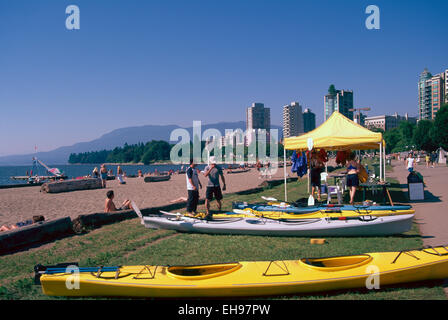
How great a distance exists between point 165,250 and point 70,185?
14.8m

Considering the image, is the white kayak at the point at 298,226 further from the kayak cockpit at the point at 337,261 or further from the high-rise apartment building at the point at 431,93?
the high-rise apartment building at the point at 431,93

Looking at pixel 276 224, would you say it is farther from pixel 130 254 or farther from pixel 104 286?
pixel 104 286

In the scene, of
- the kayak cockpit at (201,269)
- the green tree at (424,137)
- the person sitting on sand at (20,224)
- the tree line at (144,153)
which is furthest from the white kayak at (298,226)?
the tree line at (144,153)

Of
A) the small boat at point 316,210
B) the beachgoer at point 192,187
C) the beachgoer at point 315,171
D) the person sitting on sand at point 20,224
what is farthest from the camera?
the beachgoer at point 315,171

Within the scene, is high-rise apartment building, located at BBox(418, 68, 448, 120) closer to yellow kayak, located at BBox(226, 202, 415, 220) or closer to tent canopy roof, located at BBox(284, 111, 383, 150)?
tent canopy roof, located at BBox(284, 111, 383, 150)

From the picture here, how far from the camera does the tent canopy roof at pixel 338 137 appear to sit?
1062 centimetres

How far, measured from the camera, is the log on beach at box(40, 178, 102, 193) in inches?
713

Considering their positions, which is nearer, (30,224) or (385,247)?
(385,247)

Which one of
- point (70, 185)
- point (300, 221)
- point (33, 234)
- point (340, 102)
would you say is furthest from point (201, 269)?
point (340, 102)

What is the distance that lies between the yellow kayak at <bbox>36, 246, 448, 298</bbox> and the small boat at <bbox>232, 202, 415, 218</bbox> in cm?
265

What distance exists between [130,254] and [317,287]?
3797 mm

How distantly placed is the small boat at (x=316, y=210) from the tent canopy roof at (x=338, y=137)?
10.4ft

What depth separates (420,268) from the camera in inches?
169
